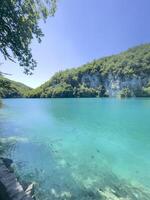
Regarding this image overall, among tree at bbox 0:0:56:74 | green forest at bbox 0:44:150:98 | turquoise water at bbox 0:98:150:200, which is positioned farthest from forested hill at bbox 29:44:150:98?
tree at bbox 0:0:56:74

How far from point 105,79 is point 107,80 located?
9.69 ft

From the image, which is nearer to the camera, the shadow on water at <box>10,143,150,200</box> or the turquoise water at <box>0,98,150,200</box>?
the shadow on water at <box>10,143,150,200</box>

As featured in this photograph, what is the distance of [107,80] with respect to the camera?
168125 mm

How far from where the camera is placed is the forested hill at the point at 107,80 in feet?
472

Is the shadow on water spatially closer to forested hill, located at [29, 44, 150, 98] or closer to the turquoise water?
the turquoise water

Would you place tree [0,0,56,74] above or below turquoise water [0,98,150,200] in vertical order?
above

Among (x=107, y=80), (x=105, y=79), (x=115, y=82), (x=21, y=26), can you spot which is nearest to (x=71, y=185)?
(x=21, y=26)

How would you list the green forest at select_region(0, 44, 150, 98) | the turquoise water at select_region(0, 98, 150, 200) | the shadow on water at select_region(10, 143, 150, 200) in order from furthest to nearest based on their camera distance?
the green forest at select_region(0, 44, 150, 98), the turquoise water at select_region(0, 98, 150, 200), the shadow on water at select_region(10, 143, 150, 200)

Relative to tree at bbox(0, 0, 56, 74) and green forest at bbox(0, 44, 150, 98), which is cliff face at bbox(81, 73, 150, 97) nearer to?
green forest at bbox(0, 44, 150, 98)

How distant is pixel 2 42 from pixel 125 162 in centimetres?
923

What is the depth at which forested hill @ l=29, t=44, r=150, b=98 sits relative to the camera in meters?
144

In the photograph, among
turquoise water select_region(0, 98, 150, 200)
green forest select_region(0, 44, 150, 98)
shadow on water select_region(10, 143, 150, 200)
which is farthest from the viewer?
green forest select_region(0, 44, 150, 98)

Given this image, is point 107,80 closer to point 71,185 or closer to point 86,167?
point 86,167

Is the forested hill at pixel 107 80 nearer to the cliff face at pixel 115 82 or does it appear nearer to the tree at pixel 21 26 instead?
the cliff face at pixel 115 82
